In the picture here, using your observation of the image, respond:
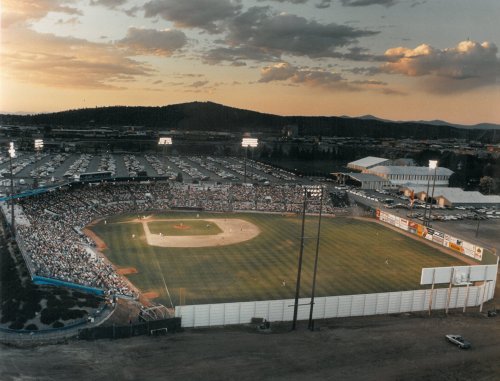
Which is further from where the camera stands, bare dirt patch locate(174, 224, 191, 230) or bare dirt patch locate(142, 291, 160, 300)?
bare dirt patch locate(174, 224, 191, 230)

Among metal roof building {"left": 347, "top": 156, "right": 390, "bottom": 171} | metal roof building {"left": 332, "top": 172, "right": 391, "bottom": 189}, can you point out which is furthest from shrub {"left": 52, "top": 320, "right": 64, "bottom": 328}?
metal roof building {"left": 347, "top": 156, "right": 390, "bottom": 171}

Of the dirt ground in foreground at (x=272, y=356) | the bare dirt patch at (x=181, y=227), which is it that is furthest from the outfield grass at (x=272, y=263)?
the dirt ground in foreground at (x=272, y=356)

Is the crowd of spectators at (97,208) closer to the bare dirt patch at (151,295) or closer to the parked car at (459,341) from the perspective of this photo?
the bare dirt patch at (151,295)

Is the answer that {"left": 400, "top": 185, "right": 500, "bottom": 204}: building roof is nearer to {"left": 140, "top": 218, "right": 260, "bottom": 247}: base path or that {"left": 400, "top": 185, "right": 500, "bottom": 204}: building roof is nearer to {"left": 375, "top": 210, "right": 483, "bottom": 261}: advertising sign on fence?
{"left": 375, "top": 210, "right": 483, "bottom": 261}: advertising sign on fence

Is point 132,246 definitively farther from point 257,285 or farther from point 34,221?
Result: point 257,285

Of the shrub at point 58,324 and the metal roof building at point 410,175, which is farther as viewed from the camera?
the metal roof building at point 410,175

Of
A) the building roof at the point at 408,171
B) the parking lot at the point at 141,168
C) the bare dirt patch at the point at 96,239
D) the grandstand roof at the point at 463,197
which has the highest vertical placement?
the building roof at the point at 408,171
